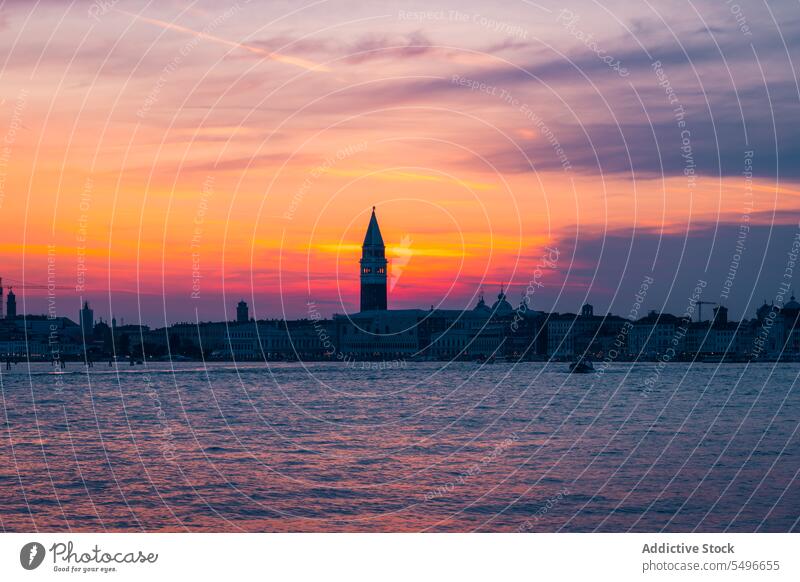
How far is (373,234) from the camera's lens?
458 ft

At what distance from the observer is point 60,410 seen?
162 feet

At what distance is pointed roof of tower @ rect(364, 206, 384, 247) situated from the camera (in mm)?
139000

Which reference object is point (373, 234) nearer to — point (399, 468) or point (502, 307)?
point (502, 307)

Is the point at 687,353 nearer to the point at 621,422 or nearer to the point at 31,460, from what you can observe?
the point at 621,422

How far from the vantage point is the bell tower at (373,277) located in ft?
472
